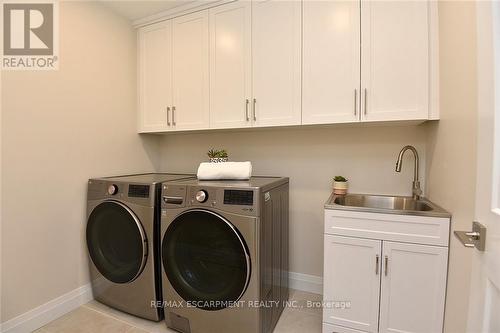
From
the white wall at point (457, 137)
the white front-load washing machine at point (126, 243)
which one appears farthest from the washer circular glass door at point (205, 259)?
the white wall at point (457, 137)

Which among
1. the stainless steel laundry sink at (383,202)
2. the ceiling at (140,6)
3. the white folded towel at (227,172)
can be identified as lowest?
the stainless steel laundry sink at (383,202)

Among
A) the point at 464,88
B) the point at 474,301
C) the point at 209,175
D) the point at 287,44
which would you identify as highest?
the point at 287,44

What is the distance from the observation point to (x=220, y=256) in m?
1.45

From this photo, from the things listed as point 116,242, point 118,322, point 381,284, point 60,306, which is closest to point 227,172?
point 116,242

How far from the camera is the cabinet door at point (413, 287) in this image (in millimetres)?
1276

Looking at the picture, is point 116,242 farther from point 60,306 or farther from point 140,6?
point 140,6

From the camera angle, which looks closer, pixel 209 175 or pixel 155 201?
pixel 155 201

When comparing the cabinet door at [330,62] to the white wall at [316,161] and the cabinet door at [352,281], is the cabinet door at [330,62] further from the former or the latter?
the cabinet door at [352,281]

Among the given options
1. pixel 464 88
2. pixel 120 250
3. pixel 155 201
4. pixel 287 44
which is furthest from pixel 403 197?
pixel 120 250

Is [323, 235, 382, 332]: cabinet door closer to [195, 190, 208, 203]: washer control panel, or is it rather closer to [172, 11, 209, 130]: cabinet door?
[195, 190, 208, 203]: washer control panel

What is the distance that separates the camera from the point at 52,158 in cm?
169

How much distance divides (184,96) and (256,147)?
2.54 feet

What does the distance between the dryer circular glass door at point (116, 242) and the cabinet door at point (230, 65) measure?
965mm

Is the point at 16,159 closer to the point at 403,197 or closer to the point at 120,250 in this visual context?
the point at 120,250
